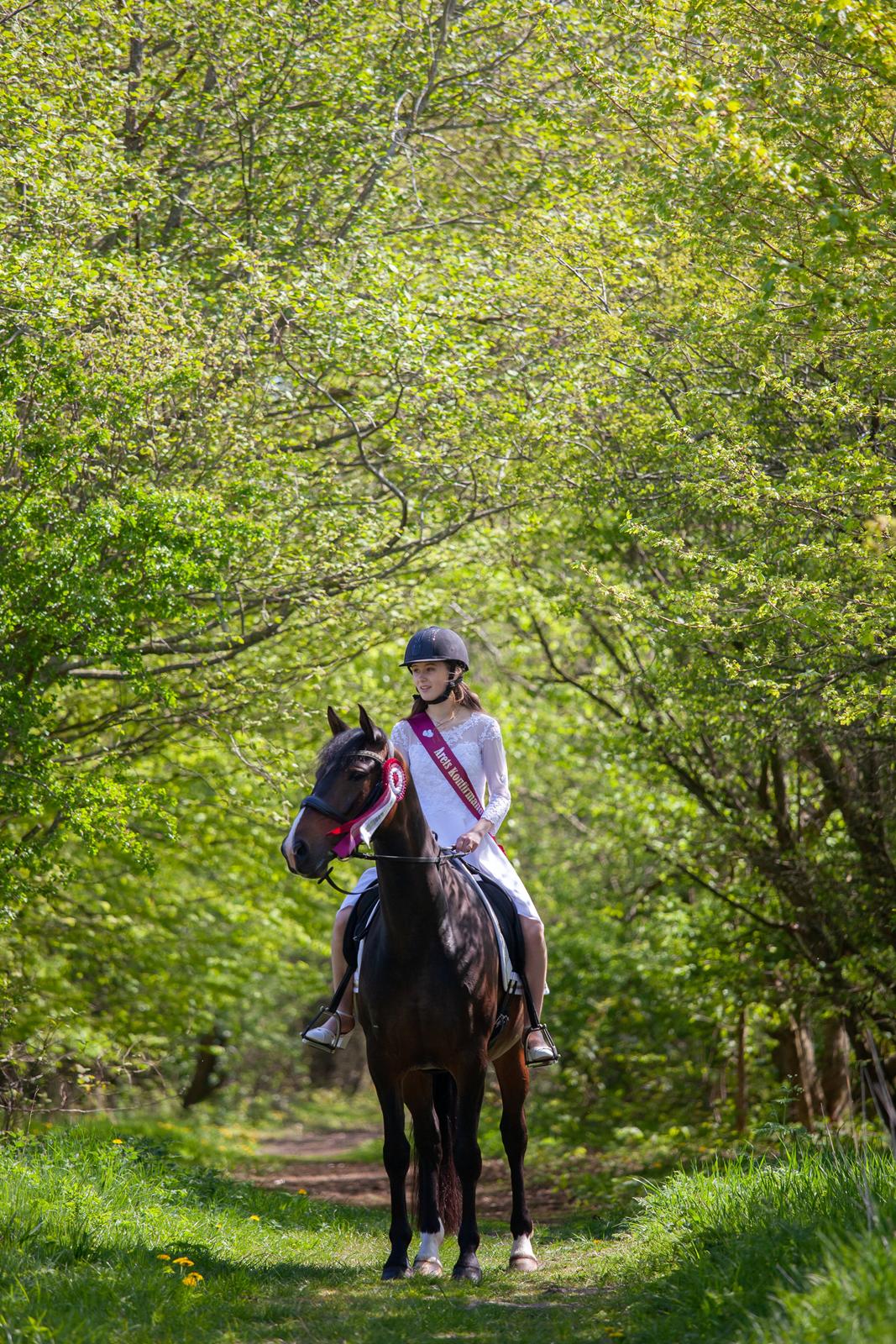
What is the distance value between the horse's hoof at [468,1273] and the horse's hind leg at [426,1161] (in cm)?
22

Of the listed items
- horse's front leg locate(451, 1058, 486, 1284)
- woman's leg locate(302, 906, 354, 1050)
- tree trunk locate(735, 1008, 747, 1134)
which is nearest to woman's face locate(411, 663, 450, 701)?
woman's leg locate(302, 906, 354, 1050)

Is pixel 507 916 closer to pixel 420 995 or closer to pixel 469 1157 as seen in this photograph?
pixel 420 995

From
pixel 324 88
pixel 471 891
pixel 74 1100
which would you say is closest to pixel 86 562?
pixel 471 891

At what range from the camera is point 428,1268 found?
21.3 feet

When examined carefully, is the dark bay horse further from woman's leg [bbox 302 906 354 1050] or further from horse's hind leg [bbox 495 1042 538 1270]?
woman's leg [bbox 302 906 354 1050]

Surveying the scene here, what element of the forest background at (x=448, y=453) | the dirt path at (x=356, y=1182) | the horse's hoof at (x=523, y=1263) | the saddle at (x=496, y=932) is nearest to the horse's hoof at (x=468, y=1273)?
the horse's hoof at (x=523, y=1263)

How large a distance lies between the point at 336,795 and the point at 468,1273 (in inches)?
101

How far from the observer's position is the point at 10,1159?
7.55 m

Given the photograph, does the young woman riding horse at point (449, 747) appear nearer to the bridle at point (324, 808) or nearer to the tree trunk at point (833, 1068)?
the bridle at point (324, 808)

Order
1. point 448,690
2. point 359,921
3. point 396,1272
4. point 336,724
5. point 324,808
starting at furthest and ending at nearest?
1. point 359,921
2. point 448,690
3. point 396,1272
4. point 336,724
5. point 324,808

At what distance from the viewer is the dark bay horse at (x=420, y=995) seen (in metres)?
6.21

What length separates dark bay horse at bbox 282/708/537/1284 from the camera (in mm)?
6211

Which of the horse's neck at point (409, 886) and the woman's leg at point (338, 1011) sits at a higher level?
the horse's neck at point (409, 886)

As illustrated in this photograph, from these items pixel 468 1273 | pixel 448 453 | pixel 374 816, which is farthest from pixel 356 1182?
pixel 374 816
